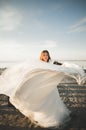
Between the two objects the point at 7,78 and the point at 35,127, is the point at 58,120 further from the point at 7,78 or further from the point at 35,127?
the point at 7,78

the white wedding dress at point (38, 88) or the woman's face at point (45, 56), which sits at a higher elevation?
the woman's face at point (45, 56)

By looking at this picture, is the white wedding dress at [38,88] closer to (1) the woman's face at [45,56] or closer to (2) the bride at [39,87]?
(2) the bride at [39,87]

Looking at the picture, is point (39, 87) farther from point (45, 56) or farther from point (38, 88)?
point (45, 56)

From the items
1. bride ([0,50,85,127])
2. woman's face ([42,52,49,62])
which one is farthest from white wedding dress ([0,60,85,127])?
woman's face ([42,52,49,62])

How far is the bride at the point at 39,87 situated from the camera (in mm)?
5707

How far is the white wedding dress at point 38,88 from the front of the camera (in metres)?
5.70

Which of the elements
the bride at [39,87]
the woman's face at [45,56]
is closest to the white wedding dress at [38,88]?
the bride at [39,87]

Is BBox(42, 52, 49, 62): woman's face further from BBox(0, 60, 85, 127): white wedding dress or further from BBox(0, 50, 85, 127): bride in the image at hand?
BBox(0, 60, 85, 127): white wedding dress

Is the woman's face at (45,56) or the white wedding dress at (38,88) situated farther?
the woman's face at (45,56)

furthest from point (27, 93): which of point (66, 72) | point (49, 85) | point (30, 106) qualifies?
point (66, 72)

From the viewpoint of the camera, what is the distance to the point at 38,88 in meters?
6.35

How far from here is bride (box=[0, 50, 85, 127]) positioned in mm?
5707

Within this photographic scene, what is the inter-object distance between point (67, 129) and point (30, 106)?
121cm

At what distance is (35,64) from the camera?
231 inches
